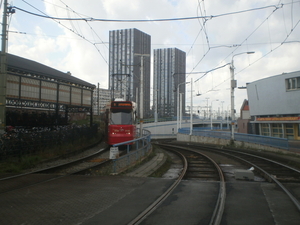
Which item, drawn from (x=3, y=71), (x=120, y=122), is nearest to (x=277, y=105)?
(x=120, y=122)

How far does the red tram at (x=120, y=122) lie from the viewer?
19719 mm

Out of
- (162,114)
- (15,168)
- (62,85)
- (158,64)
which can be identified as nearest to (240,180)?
(15,168)

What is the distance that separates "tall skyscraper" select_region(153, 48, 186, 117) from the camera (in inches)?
2844

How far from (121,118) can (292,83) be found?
26.3 m

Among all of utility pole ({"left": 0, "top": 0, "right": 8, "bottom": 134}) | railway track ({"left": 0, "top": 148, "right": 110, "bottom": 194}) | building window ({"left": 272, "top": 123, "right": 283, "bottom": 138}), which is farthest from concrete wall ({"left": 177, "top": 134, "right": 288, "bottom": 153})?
utility pole ({"left": 0, "top": 0, "right": 8, "bottom": 134})

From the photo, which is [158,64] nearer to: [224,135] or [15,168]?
[224,135]

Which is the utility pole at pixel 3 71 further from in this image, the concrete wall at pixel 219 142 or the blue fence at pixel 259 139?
the blue fence at pixel 259 139

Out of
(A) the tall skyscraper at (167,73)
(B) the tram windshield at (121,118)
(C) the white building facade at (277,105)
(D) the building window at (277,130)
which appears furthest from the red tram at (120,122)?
(A) the tall skyscraper at (167,73)

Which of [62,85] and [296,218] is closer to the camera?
[296,218]

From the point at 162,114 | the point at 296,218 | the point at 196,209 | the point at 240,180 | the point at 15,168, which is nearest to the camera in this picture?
the point at 296,218

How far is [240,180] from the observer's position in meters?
10.3

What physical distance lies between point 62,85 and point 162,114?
260 feet

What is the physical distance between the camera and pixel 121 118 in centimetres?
1994

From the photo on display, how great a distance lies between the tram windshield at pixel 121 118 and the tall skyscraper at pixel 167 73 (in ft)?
139
